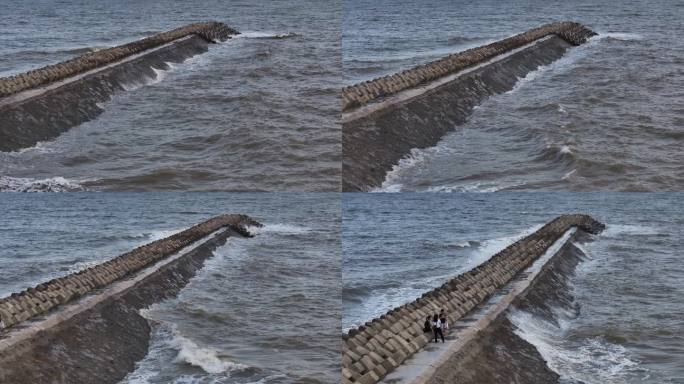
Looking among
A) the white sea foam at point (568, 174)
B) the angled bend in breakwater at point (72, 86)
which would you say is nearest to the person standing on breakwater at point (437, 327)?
the white sea foam at point (568, 174)

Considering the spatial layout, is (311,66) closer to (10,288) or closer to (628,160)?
(10,288)

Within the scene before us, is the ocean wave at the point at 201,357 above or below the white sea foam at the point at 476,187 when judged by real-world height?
below

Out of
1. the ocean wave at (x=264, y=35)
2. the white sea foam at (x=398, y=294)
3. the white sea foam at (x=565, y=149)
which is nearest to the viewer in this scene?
the white sea foam at (x=565, y=149)

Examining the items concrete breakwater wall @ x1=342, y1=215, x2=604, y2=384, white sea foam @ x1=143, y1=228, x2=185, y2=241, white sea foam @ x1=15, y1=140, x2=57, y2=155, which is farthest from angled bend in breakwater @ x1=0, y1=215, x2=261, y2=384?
white sea foam @ x1=143, y1=228, x2=185, y2=241

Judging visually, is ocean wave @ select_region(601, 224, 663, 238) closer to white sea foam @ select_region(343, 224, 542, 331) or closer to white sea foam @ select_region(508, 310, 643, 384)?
white sea foam @ select_region(343, 224, 542, 331)

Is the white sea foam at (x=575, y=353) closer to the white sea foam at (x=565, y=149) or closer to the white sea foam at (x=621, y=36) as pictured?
the white sea foam at (x=565, y=149)

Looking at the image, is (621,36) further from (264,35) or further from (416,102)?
(416,102)

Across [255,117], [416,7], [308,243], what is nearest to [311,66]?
[308,243]
